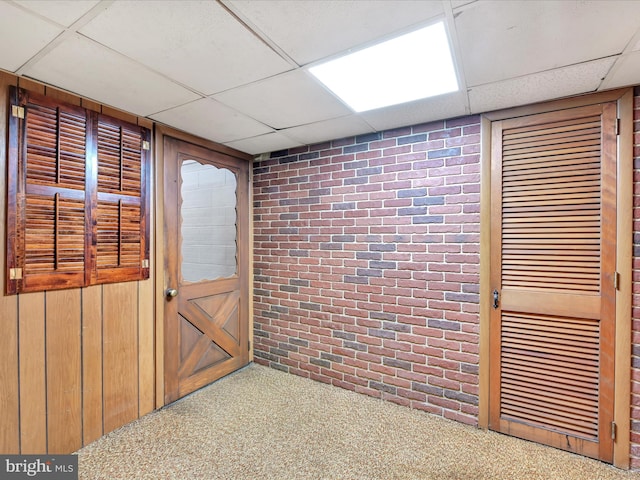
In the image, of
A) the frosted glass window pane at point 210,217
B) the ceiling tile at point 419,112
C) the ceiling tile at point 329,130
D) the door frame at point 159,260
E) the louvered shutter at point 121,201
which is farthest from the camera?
the frosted glass window pane at point 210,217

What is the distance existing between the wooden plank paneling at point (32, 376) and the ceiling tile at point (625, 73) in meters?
3.58

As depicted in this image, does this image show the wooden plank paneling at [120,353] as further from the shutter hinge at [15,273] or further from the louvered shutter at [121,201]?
the shutter hinge at [15,273]

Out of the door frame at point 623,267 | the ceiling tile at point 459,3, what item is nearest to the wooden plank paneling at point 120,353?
the ceiling tile at point 459,3

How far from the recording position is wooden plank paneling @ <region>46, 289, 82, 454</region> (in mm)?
1990

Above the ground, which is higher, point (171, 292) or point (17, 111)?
point (17, 111)

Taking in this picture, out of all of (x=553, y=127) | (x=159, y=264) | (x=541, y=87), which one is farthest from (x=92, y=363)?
(x=553, y=127)

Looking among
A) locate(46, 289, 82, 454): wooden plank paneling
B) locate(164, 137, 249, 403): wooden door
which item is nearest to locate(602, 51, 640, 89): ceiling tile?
locate(164, 137, 249, 403): wooden door

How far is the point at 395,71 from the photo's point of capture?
1771mm

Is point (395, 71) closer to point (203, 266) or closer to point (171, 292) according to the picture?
point (171, 292)

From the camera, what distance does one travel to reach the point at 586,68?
172cm

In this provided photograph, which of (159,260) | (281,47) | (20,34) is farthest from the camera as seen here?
(159,260)

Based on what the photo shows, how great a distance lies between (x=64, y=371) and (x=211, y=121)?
6.64ft

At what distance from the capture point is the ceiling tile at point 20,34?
129 cm

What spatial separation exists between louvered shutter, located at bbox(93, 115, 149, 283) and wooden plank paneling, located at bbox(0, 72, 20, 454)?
470mm
